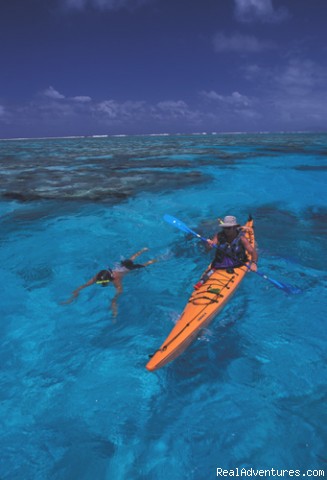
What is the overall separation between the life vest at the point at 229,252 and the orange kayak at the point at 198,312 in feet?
0.69

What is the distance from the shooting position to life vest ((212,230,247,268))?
900 cm

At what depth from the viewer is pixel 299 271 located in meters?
10.9

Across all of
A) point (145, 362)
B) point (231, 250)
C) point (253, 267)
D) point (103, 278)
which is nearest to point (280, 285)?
point (253, 267)

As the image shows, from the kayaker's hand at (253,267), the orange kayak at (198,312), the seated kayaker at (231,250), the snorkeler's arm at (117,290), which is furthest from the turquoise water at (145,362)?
the seated kayaker at (231,250)

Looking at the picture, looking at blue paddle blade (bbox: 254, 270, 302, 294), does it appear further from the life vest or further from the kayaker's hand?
the life vest

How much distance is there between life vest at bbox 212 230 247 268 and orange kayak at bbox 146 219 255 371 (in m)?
0.21

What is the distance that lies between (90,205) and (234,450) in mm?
16961

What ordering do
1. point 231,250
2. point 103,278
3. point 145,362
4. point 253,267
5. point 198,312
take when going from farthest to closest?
point 253,267, point 231,250, point 103,278, point 198,312, point 145,362

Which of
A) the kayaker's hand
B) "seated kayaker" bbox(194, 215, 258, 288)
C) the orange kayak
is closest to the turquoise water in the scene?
the orange kayak

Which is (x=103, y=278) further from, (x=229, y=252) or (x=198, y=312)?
(x=229, y=252)

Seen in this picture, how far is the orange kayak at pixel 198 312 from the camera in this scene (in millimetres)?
6172

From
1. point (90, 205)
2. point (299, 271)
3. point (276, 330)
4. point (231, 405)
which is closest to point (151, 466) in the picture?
point (231, 405)

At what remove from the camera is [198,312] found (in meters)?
7.22

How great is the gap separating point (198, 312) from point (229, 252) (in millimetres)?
2500
